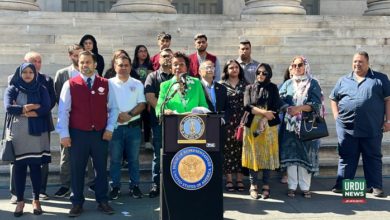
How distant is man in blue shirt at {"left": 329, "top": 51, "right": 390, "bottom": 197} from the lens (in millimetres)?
6738

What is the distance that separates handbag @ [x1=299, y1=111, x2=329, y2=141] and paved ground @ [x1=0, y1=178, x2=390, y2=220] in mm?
885

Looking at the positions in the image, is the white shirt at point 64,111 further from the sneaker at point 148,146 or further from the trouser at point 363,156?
the trouser at point 363,156

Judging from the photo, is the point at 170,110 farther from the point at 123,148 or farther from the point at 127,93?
the point at 123,148

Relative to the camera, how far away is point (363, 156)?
6969 millimetres

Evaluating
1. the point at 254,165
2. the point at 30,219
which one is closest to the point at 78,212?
the point at 30,219

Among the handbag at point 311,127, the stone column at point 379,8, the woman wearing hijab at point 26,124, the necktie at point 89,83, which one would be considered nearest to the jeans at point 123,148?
the necktie at point 89,83

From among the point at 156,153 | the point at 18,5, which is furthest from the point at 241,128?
the point at 18,5

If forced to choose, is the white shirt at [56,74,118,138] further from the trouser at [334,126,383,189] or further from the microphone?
the trouser at [334,126,383,189]

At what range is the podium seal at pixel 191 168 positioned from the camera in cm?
503

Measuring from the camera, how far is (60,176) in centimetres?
683

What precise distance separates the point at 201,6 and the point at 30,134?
1287cm

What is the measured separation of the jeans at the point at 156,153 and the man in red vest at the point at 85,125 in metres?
0.90

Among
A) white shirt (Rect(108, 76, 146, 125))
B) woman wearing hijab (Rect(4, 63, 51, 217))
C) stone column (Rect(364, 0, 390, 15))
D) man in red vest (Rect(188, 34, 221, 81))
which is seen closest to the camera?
woman wearing hijab (Rect(4, 63, 51, 217))

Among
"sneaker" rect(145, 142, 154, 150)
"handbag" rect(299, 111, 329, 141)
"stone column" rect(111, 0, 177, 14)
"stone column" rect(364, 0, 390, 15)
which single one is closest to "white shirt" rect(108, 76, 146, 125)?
"sneaker" rect(145, 142, 154, 150)
